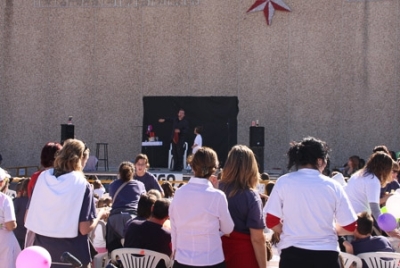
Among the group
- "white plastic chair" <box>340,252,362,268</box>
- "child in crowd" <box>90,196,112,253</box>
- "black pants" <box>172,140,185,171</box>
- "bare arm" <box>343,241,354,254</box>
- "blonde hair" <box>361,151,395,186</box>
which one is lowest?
"black pants" <box>172,140,185,171</box>

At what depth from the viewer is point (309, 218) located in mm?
3754

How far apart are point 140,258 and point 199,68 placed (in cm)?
1465

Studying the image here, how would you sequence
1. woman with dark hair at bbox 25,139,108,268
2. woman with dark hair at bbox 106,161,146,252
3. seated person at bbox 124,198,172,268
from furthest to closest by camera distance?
woman with dark hair at bbox 106,161,146,252 < seated person at bbox 124,198,172,268 < woman with dark hair at bbox 25,139,108,268

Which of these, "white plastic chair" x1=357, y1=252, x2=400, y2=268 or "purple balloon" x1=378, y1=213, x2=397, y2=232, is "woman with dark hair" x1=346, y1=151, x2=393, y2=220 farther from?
"white plastic chair" x1=357, y1=252, x2=400, y2=268

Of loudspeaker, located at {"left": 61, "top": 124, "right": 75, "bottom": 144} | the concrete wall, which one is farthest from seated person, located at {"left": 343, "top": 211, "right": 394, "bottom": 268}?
the concrete wall

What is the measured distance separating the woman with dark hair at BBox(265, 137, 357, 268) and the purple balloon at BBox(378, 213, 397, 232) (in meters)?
1.18

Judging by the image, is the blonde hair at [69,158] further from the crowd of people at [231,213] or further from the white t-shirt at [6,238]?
the white t-shirt at [6,238]

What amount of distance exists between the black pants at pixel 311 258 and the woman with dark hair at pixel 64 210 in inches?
53.3

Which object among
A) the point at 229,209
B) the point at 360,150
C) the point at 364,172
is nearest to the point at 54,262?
the point at 229,209

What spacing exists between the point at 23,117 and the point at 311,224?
57.4 feet

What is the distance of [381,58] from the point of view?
1828cm

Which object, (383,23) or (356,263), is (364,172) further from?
(383,23)

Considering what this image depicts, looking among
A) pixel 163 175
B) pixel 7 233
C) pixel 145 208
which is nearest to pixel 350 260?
pixel 145 208

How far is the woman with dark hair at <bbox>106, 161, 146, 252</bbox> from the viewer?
228 inches
